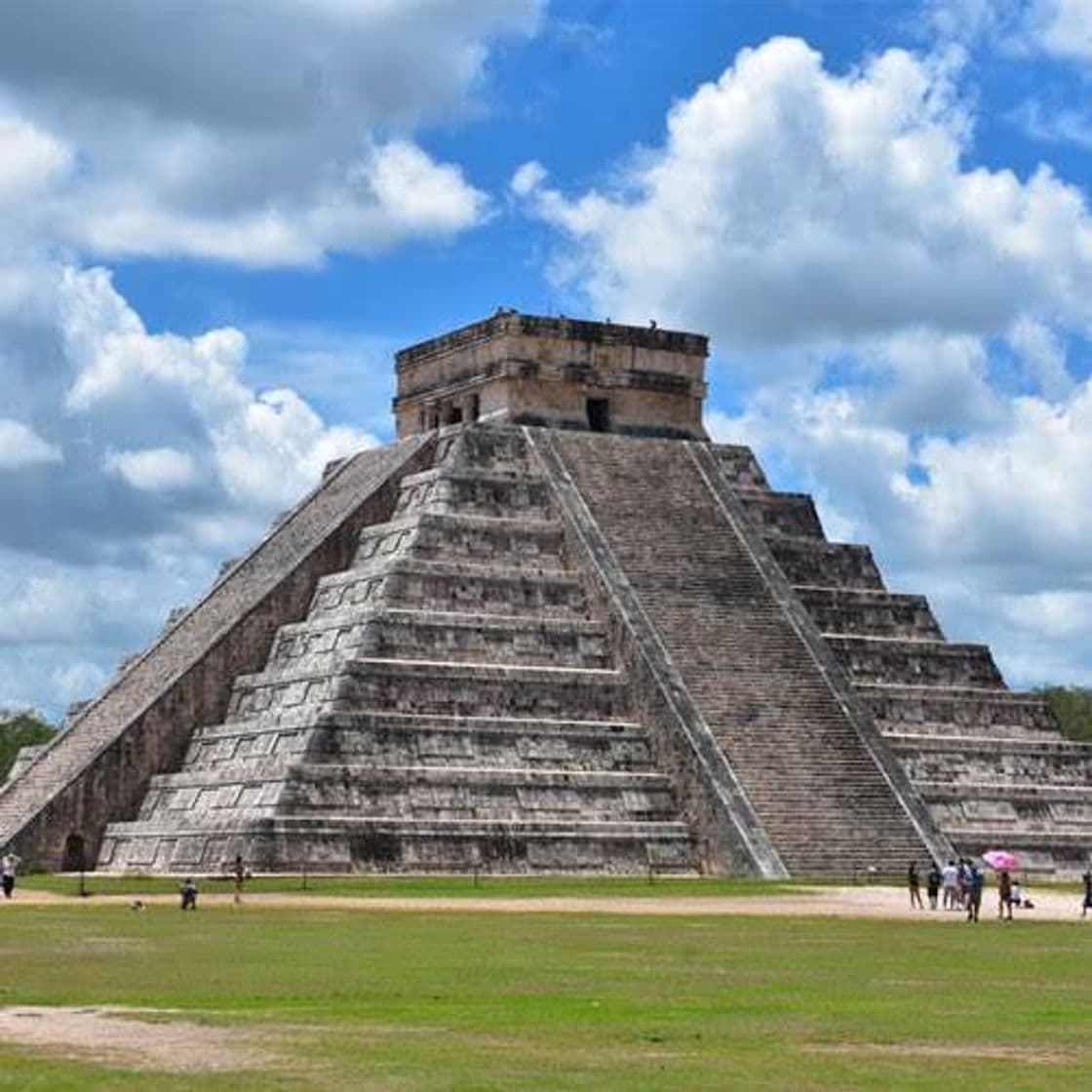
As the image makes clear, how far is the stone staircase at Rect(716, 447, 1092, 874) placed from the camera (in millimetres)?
40656

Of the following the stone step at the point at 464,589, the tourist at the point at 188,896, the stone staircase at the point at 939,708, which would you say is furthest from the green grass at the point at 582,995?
the stone staircase at the point at 939,708

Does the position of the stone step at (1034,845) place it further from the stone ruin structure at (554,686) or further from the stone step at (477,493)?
the stone step at (477,493)

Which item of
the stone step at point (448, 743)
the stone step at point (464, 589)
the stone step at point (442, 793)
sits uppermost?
the stone step at point (464, 589)

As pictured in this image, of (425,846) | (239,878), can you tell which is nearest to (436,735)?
(425,846)

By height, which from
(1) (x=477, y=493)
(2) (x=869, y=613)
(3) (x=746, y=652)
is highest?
(1) (x=477, y=493)

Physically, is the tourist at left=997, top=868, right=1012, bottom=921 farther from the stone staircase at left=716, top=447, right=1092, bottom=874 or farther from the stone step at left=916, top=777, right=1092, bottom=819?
the stone step at left=916, top=777, right=1092, bottom=819

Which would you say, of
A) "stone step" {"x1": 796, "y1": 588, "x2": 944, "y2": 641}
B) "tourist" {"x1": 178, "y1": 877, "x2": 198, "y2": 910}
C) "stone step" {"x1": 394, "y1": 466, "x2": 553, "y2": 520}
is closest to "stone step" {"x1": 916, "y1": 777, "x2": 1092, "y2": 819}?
"stone step" {"x1": 796, "y1": 588, "x2": 944, "y2": 641}

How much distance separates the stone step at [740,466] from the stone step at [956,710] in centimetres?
594

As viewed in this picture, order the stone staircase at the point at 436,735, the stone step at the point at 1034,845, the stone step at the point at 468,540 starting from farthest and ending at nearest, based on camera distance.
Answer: the stone step at the point at 468,540
the stone step at the point at 1034,845
the stone staircase at the point at 436,735

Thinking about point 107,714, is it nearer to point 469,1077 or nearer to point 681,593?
point 681,593

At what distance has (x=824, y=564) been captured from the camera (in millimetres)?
45562

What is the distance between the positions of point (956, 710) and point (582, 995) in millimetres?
26579

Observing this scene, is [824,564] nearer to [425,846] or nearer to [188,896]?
[425,846]

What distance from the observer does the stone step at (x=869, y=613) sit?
4394 centimetres
